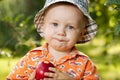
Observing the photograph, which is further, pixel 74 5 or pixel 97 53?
pixel 97 53

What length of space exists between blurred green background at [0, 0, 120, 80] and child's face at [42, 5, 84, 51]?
0.28 metres

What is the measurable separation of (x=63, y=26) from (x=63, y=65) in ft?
0.91

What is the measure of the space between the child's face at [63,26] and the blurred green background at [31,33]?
0.93 feet

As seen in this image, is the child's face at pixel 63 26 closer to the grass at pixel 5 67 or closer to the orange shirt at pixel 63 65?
the orange shirt at pixel 63 65

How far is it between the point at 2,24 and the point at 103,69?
3.27m

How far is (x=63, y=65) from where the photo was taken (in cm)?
362

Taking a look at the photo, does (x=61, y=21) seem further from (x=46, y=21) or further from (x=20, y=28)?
Result: (x=20, y=28)

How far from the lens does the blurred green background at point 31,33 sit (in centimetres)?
556

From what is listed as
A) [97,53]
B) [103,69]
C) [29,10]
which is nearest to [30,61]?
[29,10]

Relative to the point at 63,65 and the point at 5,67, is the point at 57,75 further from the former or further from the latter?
the point at 5,67

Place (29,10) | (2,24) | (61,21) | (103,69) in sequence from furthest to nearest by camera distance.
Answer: (103,69) < (29,10) < (2,24) < (61,21)

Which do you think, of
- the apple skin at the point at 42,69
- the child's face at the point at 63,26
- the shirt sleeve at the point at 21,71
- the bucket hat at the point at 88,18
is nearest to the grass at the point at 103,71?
the bucket hat at the point at 88,18

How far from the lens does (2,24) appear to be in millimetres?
6602

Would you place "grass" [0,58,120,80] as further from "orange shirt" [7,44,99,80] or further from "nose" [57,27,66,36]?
"nose" [57,27,66,36]
